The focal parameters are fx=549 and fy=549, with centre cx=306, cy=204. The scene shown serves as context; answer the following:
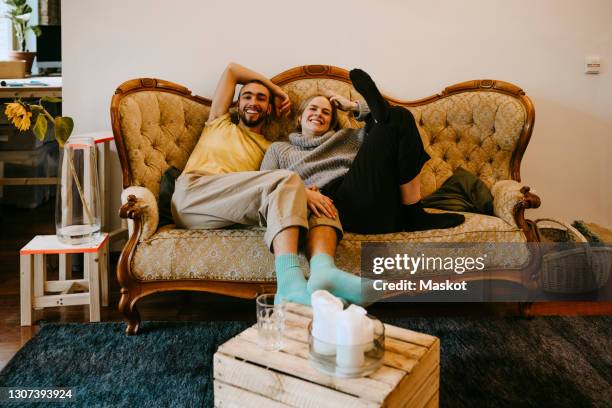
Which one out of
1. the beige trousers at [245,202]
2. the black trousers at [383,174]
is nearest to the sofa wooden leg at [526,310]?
the black trousers at [383,174]

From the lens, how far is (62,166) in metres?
2.32

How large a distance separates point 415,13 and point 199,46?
122 cm

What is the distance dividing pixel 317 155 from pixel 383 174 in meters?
0.44

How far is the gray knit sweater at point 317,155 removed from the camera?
254 centimetres

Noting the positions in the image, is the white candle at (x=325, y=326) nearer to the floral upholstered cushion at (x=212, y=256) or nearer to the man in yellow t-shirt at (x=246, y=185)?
the man in yellow t-shirt at (x=246, y=185)

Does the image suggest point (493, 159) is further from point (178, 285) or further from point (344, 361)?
point (344, 361)

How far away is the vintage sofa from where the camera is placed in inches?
85.9

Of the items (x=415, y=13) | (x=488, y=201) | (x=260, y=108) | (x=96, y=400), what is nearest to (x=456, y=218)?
(x=488, y=201)

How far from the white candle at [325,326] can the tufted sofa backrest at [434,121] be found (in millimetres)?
1571

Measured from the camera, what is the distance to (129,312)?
218cm

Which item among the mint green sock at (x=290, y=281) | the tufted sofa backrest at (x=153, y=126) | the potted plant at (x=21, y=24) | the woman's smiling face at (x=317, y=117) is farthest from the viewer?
the potted plant at (x=21, y=24)

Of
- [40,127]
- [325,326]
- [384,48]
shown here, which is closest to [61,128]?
[40,127]

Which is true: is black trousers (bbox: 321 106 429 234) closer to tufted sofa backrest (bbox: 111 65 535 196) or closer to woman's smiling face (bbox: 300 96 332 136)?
woman's smiling face (bbox: 300 96 332 136)

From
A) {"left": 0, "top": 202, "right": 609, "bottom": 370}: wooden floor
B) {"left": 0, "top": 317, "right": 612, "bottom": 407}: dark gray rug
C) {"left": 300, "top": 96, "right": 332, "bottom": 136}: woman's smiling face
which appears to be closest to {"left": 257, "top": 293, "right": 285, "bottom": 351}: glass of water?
{"left": 0, "top": 317, "right": 612, "bottom": 407}: dark gray rug
